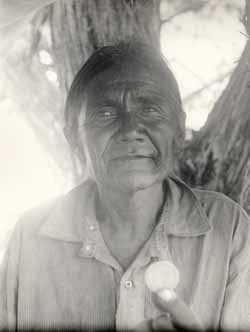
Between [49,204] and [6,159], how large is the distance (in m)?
0.18

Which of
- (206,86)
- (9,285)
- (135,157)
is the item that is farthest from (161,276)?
(206,86)

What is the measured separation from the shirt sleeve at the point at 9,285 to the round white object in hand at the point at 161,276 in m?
0.38

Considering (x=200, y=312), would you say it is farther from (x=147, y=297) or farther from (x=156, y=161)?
(x=156, y=161)

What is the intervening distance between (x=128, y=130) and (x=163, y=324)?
50 centimetres

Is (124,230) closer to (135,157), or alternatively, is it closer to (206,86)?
(135,157)

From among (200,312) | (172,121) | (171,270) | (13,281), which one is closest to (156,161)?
(172,121)

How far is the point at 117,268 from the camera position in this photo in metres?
1.45

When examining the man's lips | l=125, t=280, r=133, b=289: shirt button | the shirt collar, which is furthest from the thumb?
the man's lips

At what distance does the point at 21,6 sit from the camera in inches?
62.3

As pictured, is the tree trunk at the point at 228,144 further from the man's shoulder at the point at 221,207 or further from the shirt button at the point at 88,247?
the shirt button at the point at 88,247

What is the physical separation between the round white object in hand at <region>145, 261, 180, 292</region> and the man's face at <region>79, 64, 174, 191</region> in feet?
0.70

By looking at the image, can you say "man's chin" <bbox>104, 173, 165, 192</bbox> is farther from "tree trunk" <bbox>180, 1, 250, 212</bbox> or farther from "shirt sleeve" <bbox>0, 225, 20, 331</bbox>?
"shirt sleeve" <bbox>0, 225, 20, 331</bbox>

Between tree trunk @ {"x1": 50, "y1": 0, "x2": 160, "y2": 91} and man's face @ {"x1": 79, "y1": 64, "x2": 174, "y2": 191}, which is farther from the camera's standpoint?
tree trunk @ {"x1": 50, "y1": 0, "x2": 160, "y2": 91}

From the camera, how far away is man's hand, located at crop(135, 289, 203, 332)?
4.24ft
